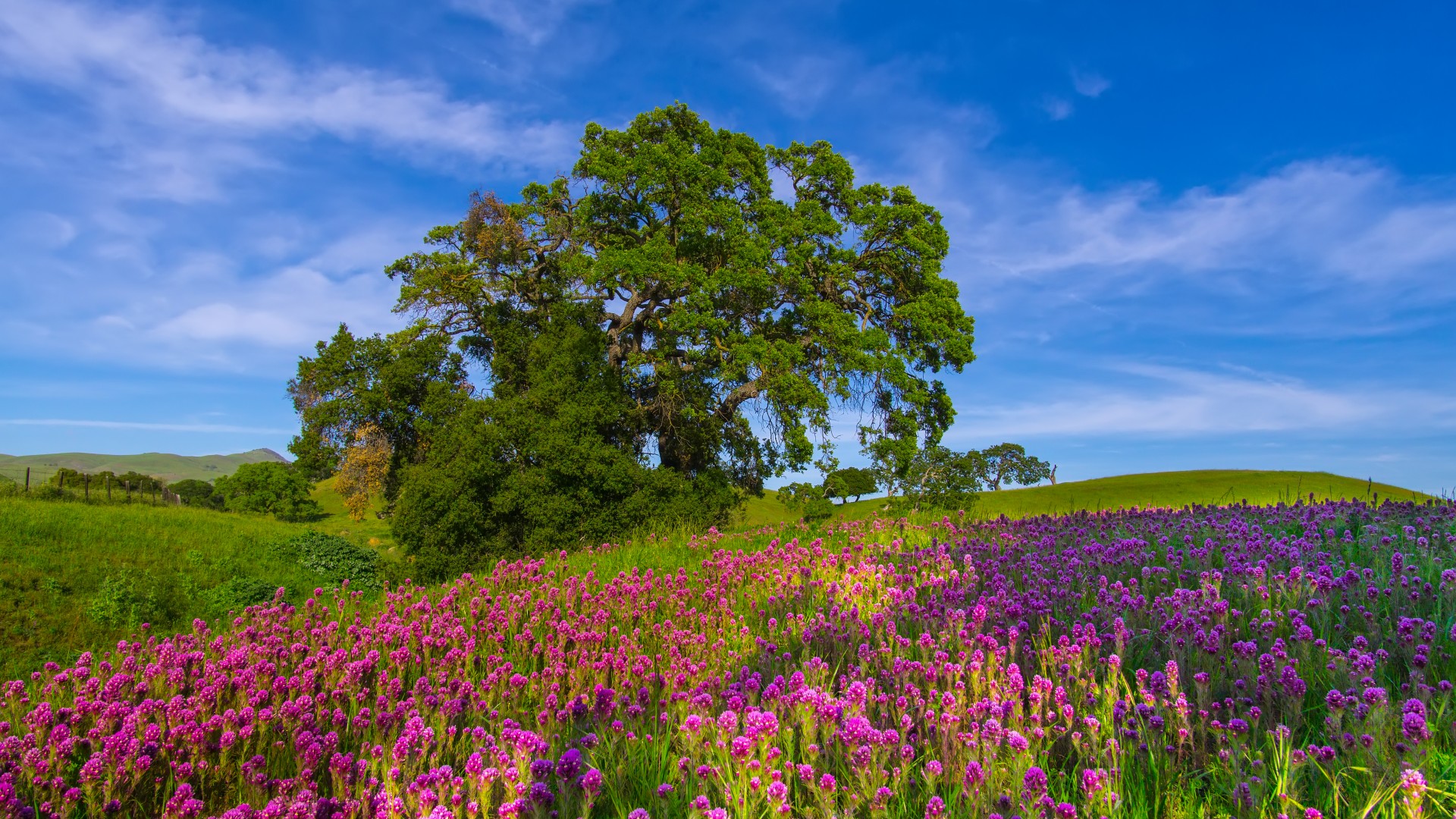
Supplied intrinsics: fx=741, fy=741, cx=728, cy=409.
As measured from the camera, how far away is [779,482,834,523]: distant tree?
63.5ft

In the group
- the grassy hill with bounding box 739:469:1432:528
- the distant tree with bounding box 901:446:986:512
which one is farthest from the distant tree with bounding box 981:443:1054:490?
the distant tree with bounding box 901:446:986:512

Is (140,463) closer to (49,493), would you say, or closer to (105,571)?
(49,493)

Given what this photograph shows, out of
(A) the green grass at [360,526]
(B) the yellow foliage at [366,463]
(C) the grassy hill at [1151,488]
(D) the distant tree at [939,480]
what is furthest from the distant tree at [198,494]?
(D) the distant tree at [939,480]

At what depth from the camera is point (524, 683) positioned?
4.95 metres

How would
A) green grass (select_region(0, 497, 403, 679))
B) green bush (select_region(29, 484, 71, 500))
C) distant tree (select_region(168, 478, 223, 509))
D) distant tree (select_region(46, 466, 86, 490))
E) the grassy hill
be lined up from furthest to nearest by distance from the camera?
distant tree (select_region(168, 478, 223, 509))
the grassy hill
distant tree (select_region(46, 466, 86, 490))
green bush (select_region(29, 484, 71, 500))
green grass (select_region(0, 497, 403, 679))

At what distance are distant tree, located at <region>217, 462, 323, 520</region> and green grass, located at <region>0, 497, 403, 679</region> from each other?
21.4m

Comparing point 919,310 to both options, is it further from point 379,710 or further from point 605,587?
point 379,710

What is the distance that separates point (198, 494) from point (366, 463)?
41.5 m

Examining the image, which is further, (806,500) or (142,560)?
(806,500)

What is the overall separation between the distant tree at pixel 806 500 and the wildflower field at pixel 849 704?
39.8 ft

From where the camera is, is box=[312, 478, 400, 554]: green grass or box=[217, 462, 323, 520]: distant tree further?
box=[217, 462, 323, 520]: distant tree

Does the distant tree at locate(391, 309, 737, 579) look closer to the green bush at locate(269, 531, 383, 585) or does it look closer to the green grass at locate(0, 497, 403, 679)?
the green grass at locate(0, 497, 403, 679)

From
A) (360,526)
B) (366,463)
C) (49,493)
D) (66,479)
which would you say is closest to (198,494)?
(66,479)

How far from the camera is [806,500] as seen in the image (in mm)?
19531
